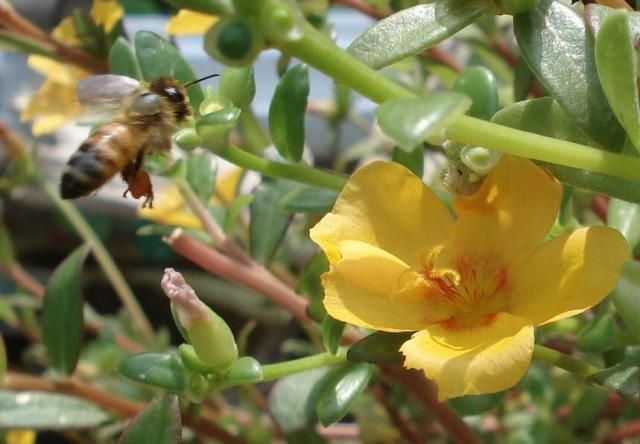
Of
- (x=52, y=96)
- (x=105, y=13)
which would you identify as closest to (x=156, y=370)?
(x=105, y=13)

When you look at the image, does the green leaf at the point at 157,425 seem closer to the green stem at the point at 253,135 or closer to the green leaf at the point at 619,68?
the green leaf at the point at 619,68

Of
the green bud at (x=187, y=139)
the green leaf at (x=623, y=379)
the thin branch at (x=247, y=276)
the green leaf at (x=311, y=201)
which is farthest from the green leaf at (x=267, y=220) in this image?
the green leaf at (x=623, y=379)

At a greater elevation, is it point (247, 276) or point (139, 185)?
point (139, 185)

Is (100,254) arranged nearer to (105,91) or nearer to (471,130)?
(105,91)

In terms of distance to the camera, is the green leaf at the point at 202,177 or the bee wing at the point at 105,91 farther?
the green leaf at the point at 202,177

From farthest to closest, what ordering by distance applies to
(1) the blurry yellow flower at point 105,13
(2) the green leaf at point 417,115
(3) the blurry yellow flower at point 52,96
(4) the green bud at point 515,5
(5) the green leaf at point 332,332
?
(3) the blurry yellow flower at point 52,96 → (1) the blurry yellow flower at point 105,13 → (5) the green leaf at point 332,332 → (4) the green bud at point 515,5 → (2) the green leaf at point 417,115

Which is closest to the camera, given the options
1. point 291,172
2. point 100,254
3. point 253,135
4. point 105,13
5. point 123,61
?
point 291,172
